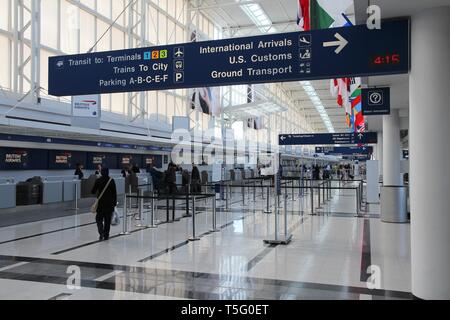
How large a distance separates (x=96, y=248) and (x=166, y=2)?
20358mm

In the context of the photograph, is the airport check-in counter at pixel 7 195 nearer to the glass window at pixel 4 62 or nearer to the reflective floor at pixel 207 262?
the reflective floor at pixel 207 262

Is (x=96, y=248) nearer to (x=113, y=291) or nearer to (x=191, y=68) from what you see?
(x=113, y=291)

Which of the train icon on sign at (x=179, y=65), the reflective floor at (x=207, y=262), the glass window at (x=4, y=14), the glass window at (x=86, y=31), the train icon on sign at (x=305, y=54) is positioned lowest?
the reflective floor at (x=207, y=262)

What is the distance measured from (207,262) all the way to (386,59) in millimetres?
4041

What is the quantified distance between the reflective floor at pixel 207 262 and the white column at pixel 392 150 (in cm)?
158

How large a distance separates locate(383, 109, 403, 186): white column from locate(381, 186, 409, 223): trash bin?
0.48 meters

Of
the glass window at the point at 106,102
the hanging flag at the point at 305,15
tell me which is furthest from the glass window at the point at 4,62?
the hanging flag at the point at 305,15

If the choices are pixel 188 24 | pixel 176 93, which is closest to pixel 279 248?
pixel 176 93

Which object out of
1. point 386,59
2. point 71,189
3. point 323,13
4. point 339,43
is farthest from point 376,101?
point 71,189

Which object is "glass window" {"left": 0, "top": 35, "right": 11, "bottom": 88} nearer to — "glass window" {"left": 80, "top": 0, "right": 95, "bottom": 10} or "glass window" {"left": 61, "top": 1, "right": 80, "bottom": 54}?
"glass window" {"left": 61, "top": 1, "right": 80, "bottom": 54}

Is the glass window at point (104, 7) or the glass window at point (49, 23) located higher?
the glass window at point (104, 7)

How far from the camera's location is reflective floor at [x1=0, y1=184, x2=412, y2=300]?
520 cm

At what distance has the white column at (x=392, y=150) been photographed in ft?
39.4

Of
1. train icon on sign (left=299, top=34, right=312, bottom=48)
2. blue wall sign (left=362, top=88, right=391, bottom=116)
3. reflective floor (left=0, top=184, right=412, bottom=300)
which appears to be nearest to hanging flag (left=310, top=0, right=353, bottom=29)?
blue wall sign (left=362, top=88, right=391, bottom=116)
